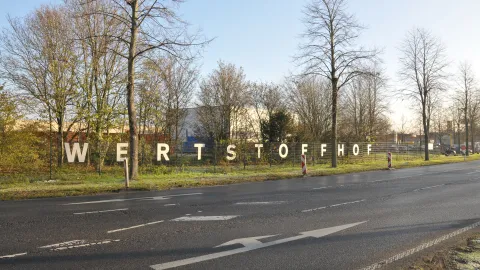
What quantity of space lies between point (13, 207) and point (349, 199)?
9.84 metres

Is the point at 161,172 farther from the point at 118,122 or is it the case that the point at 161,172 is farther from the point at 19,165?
the point at 19,165

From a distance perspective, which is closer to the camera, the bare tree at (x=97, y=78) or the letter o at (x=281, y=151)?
the bare tree at (x=97, y=78)

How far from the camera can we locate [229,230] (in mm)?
7125

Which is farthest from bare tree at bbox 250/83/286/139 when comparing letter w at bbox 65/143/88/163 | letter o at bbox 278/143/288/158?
letter w at bbox 65/143/88/163

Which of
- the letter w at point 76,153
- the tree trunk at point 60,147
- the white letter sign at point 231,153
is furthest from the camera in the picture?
the white letter sign at point 231,153

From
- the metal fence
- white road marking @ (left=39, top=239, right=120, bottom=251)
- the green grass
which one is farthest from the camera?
the metal fence

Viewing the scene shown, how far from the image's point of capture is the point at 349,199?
11328 mm

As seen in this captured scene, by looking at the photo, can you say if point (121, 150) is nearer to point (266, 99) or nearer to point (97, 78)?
point (97, 78)

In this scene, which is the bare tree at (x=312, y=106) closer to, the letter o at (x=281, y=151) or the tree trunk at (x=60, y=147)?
the letter o at (x=281, y=151)

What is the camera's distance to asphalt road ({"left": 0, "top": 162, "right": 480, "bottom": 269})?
5289 mm

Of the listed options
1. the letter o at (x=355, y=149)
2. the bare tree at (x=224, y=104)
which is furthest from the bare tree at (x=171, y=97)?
the letter o at (x=355, y=149)

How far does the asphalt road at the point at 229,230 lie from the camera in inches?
208

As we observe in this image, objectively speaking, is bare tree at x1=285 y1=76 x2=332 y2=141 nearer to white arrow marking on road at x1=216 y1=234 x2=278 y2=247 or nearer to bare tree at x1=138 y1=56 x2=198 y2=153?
bare tree at x1=138 y1=56 x2=198 y2=153

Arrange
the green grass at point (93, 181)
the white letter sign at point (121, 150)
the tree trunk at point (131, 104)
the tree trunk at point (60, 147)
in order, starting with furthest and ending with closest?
the tree trunk at point (60, 147)
the white letter sign at point (121, 150)
the tree trunk at point (131, 104)
the green grass at point (93, 181)
